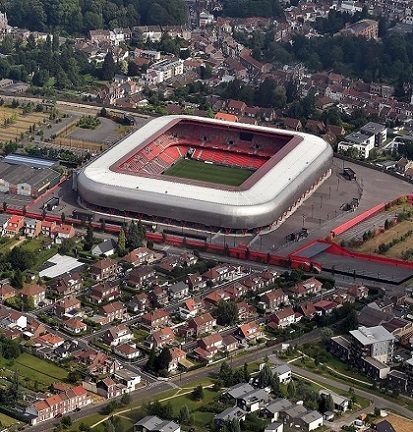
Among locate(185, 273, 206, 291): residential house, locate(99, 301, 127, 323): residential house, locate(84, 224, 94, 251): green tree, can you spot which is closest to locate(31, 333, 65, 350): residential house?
locate(99, 301, 127, 323): residential house

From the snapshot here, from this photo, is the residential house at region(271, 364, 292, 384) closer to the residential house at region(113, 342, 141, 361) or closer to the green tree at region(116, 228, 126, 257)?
the residential house at region(113, 342, 141, 361)

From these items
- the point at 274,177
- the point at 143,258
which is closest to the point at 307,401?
the point at 143,258

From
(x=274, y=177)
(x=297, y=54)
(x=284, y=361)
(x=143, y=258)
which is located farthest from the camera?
(x=297, y=54)

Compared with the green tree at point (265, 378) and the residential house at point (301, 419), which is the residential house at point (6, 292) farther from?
the residential house at point (301, 419)

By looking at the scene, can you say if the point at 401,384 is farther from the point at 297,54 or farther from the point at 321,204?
the point at 297,54

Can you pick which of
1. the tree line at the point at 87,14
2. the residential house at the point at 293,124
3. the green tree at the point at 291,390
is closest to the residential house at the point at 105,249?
the green tree at the point at 291,390

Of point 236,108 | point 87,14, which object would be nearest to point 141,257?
point 236,108
